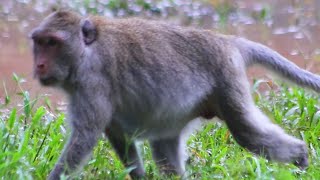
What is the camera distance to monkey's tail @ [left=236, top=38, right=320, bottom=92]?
7.14 meters

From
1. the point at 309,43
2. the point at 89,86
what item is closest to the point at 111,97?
the point at 89,86

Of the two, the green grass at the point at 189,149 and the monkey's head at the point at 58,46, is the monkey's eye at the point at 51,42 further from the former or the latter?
the green grass at the point at 189,149

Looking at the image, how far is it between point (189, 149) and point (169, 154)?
17.6 inches

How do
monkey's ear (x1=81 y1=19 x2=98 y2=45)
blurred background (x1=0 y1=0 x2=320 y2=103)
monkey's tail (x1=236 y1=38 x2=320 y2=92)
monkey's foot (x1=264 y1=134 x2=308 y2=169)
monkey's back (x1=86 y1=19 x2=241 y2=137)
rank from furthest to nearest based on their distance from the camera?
1. blurred background (x1=0 y1=0 x2=320 y2=103)
2. monkey's tail (x1=236 y1=38 x2=320 y2=92)
3. monkey's foot (x1=264 y1=134 x2=308 y2=169)
4. monkey's back (x1=86 y1=19 x2=241 y2=137)
5. monkey's ear (x1=81 y1=19 x2=98 y2=45)

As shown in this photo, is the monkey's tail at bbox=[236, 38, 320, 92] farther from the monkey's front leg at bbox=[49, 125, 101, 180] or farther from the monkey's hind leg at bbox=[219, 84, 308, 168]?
the monkey's front leg at bbox=[49, 125, 101, 180]

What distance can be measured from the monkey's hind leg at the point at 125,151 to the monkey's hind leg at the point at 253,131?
68 cm

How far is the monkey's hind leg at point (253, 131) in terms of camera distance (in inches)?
265

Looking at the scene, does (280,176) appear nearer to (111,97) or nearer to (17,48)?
(111,97)

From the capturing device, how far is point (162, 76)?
681 centimetres

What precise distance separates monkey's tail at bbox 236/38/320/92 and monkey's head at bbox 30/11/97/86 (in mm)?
1245

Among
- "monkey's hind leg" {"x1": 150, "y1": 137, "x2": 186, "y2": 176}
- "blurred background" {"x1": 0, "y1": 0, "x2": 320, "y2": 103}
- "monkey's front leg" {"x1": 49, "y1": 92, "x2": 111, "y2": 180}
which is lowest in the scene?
"blurred background" {"x1": 0, "y1": 0, "x2": 320, "y2": 103}

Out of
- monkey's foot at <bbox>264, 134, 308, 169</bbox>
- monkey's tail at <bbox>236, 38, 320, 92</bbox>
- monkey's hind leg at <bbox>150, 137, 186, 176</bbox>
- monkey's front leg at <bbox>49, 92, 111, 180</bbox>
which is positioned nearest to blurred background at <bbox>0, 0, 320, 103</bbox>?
monkey's tail at <bbox>236, 38, 320, 92</bbox>

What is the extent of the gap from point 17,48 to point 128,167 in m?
5.02

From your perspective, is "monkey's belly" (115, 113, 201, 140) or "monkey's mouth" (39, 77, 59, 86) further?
"monkey's belly" (115, 113, 201, 140)
